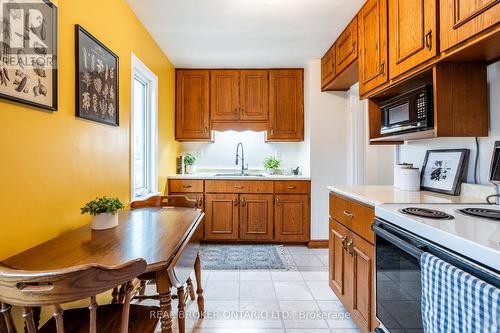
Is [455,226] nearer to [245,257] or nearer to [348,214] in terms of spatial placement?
[348,214]

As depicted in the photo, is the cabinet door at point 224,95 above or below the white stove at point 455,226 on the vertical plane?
above

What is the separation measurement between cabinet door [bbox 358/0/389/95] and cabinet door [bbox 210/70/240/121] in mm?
1955

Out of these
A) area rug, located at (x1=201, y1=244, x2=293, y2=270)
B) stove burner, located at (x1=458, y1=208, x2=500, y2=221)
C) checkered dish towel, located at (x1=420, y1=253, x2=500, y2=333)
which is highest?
stove burner, located at (x1=458, y1=208, x2=500, y2=221)

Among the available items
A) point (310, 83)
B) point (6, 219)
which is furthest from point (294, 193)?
point (6, 219)

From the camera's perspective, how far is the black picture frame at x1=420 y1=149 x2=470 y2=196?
1.65m

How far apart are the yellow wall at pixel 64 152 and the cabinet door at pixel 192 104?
4.76ft

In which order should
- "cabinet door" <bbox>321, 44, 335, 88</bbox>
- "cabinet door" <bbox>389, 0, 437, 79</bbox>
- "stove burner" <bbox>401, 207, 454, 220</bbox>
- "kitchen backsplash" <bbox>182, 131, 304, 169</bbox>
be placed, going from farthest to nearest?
"kitchen backsplash" <bbox>182, 131, 304, 169</bbox>, "cabinet door" <bbox>321, 44, 335, 88</bbox>, "cabinet door" <bbox>389, 0, 437, 79</bbox>, "stove burner" <bbox>401, 207, 454, 220</bbox>

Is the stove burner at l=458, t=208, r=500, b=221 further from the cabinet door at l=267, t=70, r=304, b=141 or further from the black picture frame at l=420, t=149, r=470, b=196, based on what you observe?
the cabinet door at l=267, t=70, r=304, b=141

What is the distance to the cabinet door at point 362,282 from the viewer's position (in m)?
1.55

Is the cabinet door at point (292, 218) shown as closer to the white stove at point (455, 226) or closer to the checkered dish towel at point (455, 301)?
the white stove at point (455, 226)

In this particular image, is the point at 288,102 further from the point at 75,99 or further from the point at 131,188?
the point at 75,99

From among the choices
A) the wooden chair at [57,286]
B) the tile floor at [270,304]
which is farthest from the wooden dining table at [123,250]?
the tile floor at [270,304]

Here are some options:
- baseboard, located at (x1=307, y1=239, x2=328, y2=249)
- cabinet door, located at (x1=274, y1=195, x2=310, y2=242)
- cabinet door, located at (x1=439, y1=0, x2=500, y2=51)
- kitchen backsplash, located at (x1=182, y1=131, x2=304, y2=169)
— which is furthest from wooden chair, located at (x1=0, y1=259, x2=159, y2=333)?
kitchen backsplash, located at (x1=182, y1=131, x2=304, y2=169)

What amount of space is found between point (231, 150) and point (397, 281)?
3.27 metres
